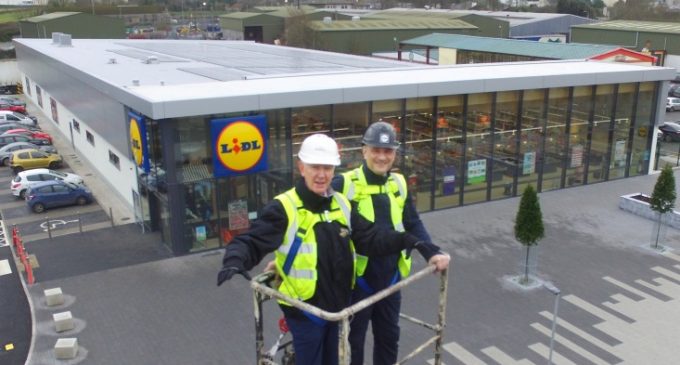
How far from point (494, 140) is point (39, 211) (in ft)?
53.3

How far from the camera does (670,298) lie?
15.0 m

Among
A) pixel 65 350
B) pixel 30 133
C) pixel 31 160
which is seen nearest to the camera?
pixel 65 350

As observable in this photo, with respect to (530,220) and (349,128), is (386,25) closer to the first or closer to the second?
(349,128)

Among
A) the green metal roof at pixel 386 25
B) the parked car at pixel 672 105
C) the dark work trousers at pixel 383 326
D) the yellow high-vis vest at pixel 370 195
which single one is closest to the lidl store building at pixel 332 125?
the yellow high-vis vest at pixel 370 195

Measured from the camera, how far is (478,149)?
2164 centimetres

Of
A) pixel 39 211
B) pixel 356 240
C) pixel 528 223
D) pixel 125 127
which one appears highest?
pixel 356 240

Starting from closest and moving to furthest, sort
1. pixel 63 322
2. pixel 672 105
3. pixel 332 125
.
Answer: pixel 63 322
pixel 332 125
pixel 672 105

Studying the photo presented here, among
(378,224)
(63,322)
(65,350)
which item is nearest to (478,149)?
(63,322)

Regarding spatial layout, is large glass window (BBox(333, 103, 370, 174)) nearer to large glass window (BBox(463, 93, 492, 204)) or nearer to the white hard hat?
large glass window (BBox(463, 93, 492, 204))

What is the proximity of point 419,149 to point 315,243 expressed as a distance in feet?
53.5

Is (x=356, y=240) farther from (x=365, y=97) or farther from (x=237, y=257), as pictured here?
(x=365, y=97)

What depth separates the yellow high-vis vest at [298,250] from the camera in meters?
4.70

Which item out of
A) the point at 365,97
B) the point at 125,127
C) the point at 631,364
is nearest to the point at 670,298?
the point at 631,364

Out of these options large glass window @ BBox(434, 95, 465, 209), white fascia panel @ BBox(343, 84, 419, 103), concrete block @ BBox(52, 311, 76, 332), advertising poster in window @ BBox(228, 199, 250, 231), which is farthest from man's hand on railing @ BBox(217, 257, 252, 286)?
large glass window @ BBox(434, 95, 465, 209)
